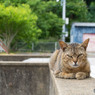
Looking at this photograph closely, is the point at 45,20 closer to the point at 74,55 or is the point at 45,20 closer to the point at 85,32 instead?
the point at 85,32

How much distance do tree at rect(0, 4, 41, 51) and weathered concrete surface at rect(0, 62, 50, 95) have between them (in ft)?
40.4

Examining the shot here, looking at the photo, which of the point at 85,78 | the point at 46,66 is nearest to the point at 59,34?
the point at 46,66

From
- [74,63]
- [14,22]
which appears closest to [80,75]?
[74,63]

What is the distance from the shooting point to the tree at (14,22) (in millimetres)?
18453

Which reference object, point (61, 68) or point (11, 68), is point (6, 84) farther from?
point (61, 68)

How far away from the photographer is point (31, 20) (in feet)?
65.2

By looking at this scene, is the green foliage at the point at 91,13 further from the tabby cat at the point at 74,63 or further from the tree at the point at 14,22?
the tabby cat at the point at 74,63

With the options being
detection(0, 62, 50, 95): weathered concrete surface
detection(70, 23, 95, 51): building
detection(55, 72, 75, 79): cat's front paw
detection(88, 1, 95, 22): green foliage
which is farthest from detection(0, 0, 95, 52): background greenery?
detection(55, 72, 75, 79): cat's front paw

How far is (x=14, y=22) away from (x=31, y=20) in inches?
73.0

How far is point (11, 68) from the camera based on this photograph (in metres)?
6.63

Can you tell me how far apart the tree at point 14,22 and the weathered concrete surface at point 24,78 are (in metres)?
12.3

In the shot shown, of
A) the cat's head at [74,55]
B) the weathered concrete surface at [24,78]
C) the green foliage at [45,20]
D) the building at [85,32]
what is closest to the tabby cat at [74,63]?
the cat's head at [74,55]

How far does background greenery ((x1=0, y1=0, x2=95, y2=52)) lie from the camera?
61.4ft

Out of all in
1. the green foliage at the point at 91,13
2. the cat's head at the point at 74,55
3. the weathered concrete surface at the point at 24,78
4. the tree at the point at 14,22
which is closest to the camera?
the cat's head at the point at 74,55
